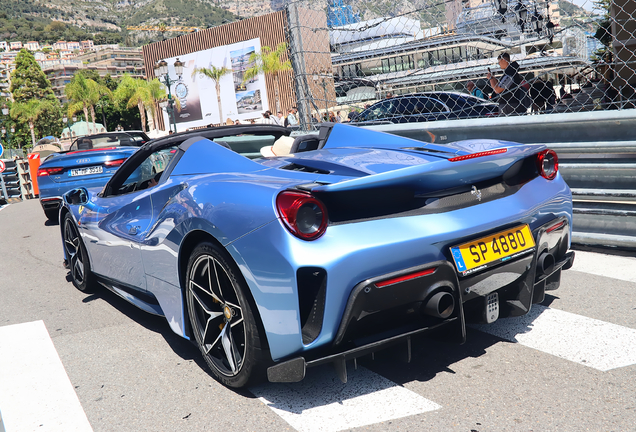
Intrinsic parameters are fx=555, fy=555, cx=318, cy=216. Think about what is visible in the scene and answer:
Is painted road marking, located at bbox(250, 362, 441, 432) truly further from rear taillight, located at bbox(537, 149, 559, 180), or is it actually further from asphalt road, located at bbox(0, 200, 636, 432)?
rear taillight, located at bbox(537, 149, 559, 180)

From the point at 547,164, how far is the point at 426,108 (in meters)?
6.13

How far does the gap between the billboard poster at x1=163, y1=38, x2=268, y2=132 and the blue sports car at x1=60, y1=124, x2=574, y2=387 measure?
196 ft

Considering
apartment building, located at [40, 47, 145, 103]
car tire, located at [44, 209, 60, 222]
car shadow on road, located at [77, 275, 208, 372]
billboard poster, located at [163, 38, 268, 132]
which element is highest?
apartment building, located at [40, 47, 145, 103]

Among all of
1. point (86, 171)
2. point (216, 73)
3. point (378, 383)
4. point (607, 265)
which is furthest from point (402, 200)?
point (216, 73)

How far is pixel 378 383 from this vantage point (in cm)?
262

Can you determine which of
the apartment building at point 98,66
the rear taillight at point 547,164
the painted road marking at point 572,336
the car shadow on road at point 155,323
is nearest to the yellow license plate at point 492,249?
the rear taillight at point 547,164

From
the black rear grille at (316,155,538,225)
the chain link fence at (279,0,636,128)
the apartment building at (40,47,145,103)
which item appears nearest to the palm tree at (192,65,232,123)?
the chain link fence at (279,0,636,128)

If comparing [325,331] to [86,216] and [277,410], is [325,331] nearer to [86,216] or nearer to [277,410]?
[277,410]

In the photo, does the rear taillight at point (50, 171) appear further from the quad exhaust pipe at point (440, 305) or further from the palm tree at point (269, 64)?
the palm tree at point (269, 64)

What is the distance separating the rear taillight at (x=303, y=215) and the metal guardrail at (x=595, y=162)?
3.20 meters

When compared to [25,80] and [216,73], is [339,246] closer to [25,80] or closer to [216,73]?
[216,73]

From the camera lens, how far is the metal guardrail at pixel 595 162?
437cm

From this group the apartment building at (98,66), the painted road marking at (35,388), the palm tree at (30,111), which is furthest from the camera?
the apartment building at (98,66)

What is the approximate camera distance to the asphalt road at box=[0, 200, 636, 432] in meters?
2.26
